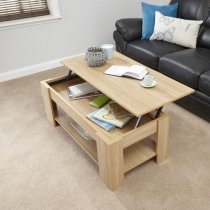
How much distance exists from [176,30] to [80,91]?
1.27 metres

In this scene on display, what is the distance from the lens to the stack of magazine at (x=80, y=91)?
200cm

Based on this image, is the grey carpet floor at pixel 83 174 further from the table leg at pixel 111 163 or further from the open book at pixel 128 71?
the open book at pixel 128 71

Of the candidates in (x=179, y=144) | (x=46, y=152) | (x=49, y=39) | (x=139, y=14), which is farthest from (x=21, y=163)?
(x=139, y=14)

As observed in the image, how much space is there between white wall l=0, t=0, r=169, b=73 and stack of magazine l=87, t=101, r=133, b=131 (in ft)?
5.74

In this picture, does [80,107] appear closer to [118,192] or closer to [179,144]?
[118,192]

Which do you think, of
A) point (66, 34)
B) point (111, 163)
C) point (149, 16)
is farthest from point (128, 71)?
point (66, 34)

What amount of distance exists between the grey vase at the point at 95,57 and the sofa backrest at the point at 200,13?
1166mm

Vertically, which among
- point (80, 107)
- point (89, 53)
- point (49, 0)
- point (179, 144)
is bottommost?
point (179, 144)

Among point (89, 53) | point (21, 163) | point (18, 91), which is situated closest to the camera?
point (21, 163)

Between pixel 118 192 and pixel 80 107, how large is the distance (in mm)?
657

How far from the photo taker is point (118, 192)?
1580 mm

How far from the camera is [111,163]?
4.87 feet

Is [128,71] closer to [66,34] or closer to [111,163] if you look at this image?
[111,163]

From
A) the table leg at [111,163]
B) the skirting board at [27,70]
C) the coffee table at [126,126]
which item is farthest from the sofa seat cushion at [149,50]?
the table leg at [111,163]
